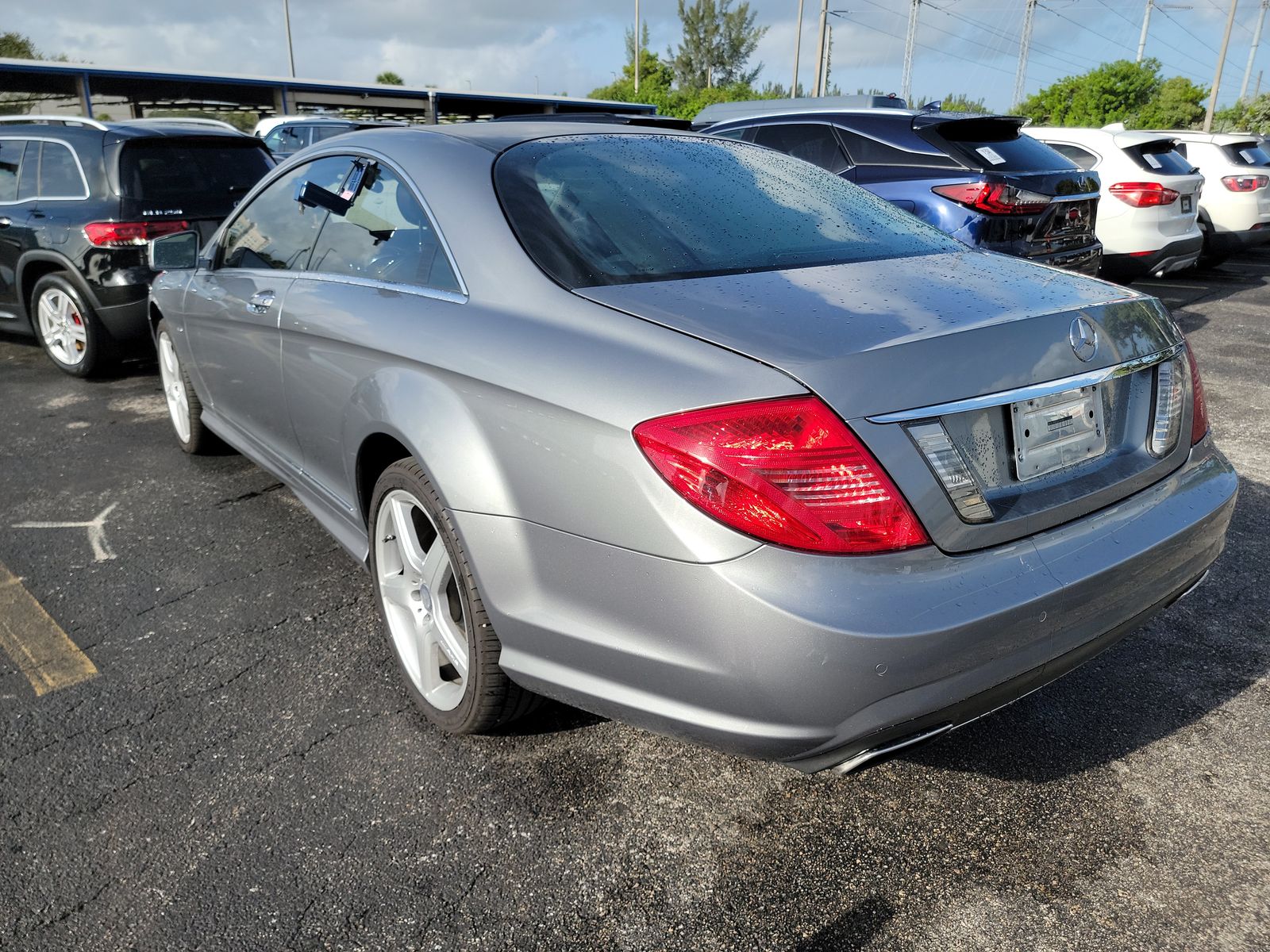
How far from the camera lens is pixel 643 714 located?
1.93 meters

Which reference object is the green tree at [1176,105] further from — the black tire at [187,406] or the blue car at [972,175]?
the black tire at [187,406]

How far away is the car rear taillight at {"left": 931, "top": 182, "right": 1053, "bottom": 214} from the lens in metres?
6.16

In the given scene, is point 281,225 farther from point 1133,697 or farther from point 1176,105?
point 1176,105

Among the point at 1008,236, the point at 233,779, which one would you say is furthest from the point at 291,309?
the point at 1008,236

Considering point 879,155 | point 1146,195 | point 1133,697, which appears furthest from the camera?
point 1146,195

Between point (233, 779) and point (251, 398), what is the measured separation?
5.36 ft

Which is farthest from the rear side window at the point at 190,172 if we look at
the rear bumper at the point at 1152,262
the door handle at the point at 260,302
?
the rear bumper at the point at 1152,262

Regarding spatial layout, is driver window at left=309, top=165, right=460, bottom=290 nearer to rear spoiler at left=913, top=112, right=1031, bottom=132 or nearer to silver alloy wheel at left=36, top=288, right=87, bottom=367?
silver alloy wheel at left=36, top=288, right=87, bottom=367

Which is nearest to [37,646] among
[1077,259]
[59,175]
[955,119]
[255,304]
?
[255,304]

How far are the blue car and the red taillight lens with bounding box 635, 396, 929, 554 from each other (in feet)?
15.4

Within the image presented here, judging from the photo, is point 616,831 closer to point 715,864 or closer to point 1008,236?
point 715,864

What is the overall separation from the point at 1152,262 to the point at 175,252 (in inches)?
328

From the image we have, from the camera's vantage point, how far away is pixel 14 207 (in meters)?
6.45

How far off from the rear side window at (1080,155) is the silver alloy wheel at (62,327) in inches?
331
